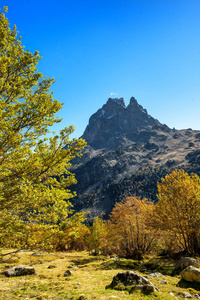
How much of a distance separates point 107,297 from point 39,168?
7734 mm

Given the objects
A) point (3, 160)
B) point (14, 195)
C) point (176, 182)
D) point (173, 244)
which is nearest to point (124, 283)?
point (14, 195)

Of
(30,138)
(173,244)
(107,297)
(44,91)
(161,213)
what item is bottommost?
(173,244)

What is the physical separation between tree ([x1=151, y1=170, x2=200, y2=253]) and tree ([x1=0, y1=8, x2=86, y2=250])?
734 inches

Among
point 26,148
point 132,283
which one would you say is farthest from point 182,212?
Answer: point 26,148

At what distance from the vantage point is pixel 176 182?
71.3 ft

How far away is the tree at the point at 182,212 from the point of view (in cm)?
1969

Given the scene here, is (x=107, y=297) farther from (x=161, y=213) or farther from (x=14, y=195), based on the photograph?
(x=161, y=213)

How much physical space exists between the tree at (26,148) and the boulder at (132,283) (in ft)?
21.9

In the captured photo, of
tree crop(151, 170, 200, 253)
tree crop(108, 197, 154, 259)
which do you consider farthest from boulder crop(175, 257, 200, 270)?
tree crop(108, 197, 154, 259)

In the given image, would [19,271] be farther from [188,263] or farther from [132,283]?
[188,263]

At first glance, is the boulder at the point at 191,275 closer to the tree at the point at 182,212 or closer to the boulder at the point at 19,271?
the tree at the point at 182,212

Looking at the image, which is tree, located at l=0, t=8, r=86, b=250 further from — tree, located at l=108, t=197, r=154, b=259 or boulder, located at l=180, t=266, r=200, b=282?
tree, located at l=108, t=197, r=154, b=259

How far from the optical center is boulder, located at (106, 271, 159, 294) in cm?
879

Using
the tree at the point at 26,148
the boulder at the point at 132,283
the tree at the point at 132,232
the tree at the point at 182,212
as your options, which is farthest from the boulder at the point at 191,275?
the tree at the point at 132,232
